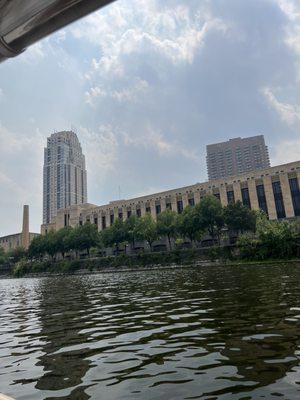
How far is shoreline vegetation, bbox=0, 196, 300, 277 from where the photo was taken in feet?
196

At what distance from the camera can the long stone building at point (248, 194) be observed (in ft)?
278

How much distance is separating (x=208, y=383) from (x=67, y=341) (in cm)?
540

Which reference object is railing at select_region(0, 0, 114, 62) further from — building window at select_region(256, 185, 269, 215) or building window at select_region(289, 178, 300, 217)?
building window at select_region(256, 185, 269, 215)

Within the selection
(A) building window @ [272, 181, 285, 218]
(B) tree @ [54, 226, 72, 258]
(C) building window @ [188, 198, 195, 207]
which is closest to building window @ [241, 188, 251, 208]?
(A) building window @ [272, 181, 285, 218]

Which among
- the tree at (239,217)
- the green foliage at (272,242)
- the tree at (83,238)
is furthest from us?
the tree at (83,238)

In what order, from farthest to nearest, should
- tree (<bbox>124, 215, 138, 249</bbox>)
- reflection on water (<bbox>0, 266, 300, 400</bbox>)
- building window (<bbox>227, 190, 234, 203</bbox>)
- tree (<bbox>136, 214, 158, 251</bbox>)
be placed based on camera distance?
building window (<bbox>227, 190, 234, 203</bbox>) < tree (<bbox>124, 215, 138, 249</bbox>) < tree (<bbox>136, 214, 158, 251</bbox>) < reflection on water (<bbox>0, 266, 300, 400</bbox>)

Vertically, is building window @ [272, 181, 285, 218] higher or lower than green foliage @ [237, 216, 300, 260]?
higher

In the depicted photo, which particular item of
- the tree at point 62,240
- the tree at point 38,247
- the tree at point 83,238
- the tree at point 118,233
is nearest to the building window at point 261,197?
the tree at point 118,233

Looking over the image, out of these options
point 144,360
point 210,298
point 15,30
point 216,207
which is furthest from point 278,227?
point 15,30

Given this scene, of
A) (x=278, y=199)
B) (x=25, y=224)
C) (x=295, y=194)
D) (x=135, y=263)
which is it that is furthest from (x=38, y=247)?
(x=295, y=194)

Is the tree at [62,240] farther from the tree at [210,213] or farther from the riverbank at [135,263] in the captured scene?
the tree at [210,213]

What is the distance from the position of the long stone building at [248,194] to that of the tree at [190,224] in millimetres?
19596

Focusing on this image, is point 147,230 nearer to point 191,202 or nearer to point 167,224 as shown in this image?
point 167,224

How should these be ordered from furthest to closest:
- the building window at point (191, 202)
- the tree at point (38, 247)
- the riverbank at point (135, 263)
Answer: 1. the tree at point (38, 247)
2. the building window at point (191, 202)
3. the riverbank at point (135, 263)
